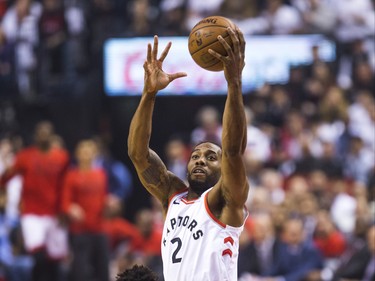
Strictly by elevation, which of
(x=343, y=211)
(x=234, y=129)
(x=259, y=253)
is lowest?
(x=259, y=253)

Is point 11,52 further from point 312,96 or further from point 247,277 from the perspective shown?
point 247,277

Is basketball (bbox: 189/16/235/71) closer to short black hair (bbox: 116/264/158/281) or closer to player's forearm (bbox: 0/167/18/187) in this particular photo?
short black hair (bbox: 116/264/158/281)

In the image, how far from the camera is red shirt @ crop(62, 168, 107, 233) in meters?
13.7

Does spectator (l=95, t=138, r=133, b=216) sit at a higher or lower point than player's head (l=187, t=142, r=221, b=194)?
lower

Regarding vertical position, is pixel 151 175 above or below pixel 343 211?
above

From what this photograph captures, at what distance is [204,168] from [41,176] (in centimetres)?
650

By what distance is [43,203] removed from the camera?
13.8m

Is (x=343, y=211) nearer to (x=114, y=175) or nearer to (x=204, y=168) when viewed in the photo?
(x=114, y=175)

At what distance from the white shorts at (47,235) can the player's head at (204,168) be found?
6418mm

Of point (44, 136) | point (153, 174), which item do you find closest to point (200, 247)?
point (153, 174)

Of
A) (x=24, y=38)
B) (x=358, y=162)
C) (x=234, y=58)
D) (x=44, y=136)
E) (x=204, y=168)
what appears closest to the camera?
(x=234, y=58)

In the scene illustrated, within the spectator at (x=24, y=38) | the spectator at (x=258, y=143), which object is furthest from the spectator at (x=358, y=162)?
the spectator at (x=24, y=38)

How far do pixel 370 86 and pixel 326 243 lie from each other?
4.42 m

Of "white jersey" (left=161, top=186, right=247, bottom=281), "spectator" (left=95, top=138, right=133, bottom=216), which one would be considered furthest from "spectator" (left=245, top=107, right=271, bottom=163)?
"white jersey" (left=161, top=186, right=247, bottom=281)
